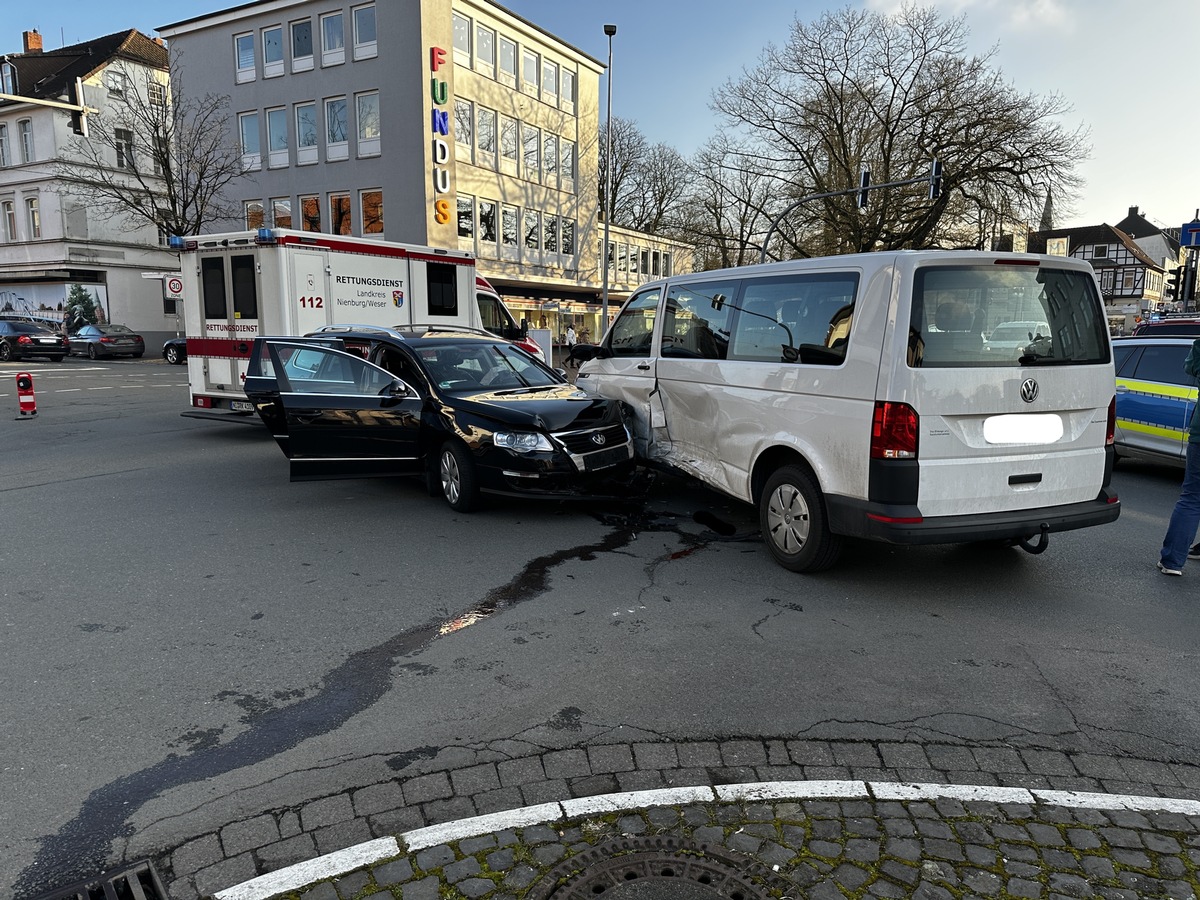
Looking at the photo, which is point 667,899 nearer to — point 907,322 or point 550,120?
point 907,322

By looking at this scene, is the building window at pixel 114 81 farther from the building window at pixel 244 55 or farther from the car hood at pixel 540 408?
the car hood at pixel 540 408

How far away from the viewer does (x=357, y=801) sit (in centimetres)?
301

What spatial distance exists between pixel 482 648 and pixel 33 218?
5008 centimetres

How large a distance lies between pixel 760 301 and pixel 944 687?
3177mm

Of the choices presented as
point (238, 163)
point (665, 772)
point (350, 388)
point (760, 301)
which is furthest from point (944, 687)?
point (238, 163)

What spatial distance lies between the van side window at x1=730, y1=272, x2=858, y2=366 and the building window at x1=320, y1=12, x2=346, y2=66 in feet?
113

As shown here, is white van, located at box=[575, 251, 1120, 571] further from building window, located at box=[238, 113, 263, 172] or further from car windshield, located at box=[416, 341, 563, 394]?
building window, located at box=[238, 113, 263, 172]

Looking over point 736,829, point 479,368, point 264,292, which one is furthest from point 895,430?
point 264,292

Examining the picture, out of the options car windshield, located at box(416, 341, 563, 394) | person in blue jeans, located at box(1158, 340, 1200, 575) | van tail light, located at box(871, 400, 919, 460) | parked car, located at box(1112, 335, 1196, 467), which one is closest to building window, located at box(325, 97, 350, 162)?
car windshield, located at box(416, 341, 563, 394)

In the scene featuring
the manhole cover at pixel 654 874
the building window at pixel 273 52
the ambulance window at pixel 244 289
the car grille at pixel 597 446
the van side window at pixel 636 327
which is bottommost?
the manhole cover at pixel 654 874

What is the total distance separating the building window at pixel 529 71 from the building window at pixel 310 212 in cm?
1125

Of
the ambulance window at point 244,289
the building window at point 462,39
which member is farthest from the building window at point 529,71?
the ambulance window at point 244,289

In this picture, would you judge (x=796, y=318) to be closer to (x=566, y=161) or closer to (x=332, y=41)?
(x=332, y=41)

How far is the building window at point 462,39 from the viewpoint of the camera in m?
34.9
